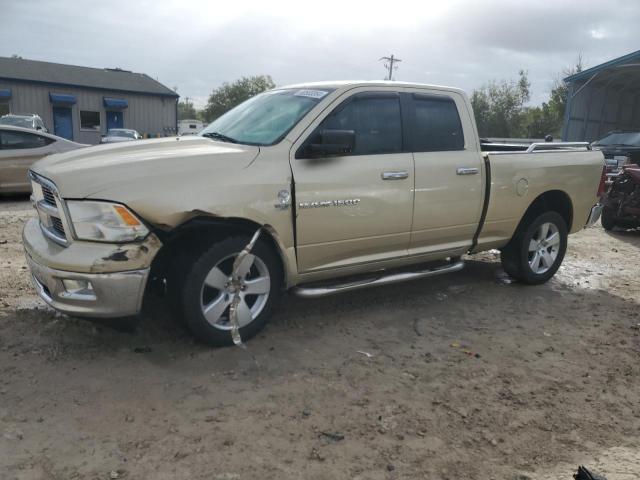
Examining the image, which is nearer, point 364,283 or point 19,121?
point 364,283

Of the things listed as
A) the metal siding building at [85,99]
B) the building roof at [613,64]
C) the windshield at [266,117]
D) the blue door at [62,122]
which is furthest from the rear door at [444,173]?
the blue door at [62,122]

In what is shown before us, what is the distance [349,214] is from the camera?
4145 millimetres

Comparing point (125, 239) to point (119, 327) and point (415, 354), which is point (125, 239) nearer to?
point (119, 327)

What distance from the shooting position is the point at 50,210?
11.7 feet

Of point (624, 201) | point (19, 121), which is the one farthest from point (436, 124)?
point (19, 121)

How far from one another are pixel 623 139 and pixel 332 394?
45.0 feet

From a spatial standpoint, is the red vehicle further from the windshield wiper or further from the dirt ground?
the windshield wiper

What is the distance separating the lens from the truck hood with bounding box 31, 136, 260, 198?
3322 mm

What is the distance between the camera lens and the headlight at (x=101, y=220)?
3.28 m

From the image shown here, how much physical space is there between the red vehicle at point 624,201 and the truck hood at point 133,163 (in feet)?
23.9

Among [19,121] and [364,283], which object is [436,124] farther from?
[19,121]

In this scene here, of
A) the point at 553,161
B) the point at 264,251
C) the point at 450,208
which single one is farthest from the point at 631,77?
the point at 264,251

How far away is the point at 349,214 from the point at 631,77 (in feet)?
77.8

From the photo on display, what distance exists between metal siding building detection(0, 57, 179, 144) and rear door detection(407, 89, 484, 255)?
1318 inches
